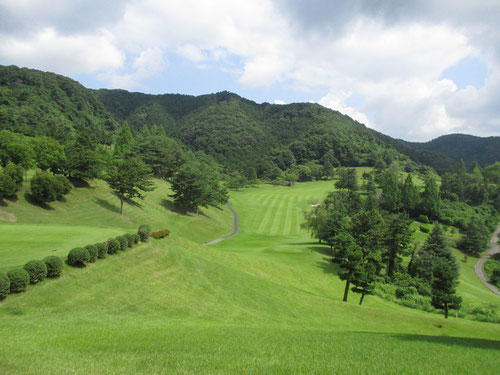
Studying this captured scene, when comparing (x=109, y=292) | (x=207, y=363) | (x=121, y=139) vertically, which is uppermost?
(x=121, y=139)

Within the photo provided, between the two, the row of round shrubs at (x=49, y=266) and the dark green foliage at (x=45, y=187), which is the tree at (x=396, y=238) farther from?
the dark green foliage at (x=45, y=187)

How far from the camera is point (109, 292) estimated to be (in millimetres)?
17891

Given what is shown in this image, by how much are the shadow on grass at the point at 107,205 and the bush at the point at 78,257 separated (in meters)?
36.6

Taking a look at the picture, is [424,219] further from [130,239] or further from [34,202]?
[34,202]

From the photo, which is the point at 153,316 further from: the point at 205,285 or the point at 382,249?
the point at 382,249

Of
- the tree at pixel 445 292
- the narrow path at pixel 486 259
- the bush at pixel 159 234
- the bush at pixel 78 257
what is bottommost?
the narrow path at pixel 486 259

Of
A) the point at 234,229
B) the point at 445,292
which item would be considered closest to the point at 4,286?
the point at 445,292

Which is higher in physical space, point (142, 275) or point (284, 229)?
point (142, 275)

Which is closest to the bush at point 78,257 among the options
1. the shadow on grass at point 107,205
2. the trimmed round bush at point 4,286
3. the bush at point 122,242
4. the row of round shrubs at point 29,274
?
the row of round shrubs at point 29,274

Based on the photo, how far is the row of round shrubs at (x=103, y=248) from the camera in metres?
18.5

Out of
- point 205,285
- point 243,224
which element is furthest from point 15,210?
point 243,224

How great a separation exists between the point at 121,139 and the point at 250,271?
9933cm

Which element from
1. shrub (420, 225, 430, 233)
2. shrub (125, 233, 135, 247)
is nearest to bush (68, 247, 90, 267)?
shrub (125, 233, 135, 247)

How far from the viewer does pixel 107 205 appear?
5334cm
